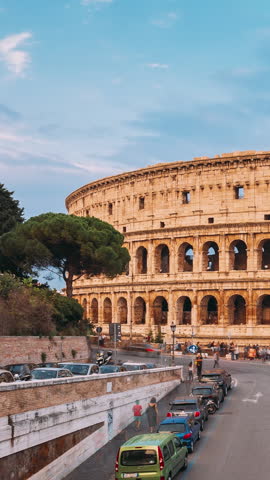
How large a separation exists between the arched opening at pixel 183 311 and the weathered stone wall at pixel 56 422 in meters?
41.0

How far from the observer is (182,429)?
65.5 ft

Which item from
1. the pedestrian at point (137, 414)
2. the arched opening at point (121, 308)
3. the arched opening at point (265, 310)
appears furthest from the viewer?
the arched opening at point (121, 308)

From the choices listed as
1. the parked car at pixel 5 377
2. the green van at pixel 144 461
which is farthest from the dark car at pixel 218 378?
the green van at pixel 144 461

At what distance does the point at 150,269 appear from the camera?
68875 mm

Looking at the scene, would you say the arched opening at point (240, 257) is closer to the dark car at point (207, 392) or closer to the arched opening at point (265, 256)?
the arched opening at point (265, 256)

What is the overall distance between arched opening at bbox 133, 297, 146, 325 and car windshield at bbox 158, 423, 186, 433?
49.6 meters

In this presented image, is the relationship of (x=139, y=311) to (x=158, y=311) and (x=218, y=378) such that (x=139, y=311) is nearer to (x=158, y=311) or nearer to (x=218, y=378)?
(x=158, y=311)

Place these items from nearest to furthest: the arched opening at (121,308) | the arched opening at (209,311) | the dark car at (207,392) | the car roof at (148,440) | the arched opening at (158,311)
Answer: the car roof at (148,440), the dark car at (207,392), the arched opening at (209,311), the arched opening at (158,311), the arched opening at (121,308)

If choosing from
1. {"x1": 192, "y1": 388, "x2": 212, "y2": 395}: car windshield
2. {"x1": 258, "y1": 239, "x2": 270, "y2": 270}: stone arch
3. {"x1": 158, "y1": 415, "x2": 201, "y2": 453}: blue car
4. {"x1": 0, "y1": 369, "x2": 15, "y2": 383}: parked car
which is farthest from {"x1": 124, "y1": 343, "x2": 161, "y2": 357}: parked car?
{"x1": 158, "y1": 415, "x2": 201, "y2": 453}: blue car

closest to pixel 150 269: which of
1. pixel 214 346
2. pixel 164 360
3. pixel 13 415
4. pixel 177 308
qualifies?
pixel 177 308

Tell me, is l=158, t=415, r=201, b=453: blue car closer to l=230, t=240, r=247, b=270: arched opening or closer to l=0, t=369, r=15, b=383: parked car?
l=0, t=369, r=15, b=383: parked car

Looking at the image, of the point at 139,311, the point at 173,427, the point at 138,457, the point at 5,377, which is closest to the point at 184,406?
the point at 173,427

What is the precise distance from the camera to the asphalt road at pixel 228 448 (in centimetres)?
1756

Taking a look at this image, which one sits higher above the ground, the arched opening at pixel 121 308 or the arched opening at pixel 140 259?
the arched opening at pixel 140 259
